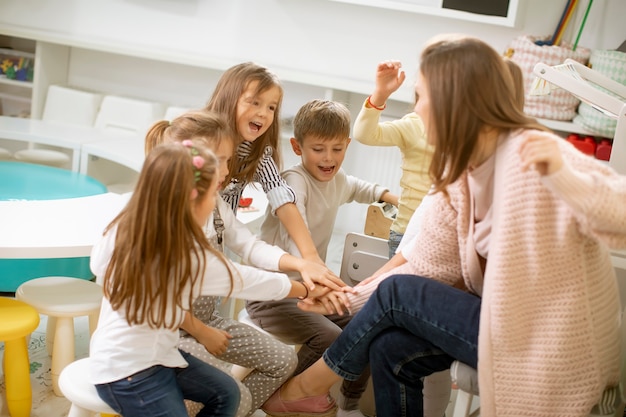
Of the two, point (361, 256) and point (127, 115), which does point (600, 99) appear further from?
point (127, 115)

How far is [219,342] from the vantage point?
1714 millimetres

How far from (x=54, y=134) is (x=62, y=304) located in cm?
172

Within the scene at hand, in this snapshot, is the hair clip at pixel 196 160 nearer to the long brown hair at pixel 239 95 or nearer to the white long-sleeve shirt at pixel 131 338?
the white long-sleeve shirt at pixel 131 338

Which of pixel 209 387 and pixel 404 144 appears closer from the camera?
pixel 209 387

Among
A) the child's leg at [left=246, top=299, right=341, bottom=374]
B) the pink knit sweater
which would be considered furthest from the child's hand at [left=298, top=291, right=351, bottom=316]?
the pink knit sweater

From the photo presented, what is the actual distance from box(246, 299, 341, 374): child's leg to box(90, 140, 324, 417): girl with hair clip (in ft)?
1.24


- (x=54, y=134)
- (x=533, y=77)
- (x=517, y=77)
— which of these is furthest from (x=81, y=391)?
(x=533, y=77)

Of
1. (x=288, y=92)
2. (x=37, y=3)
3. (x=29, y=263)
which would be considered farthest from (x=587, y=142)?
(x=37, y=3)

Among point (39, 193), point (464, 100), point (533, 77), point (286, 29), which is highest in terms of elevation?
point (286, 29)

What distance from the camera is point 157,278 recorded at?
1398mm

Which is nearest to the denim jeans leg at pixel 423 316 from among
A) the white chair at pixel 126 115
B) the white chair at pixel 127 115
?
the white chair at pixel 127 115

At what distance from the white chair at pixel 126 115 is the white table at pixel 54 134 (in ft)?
1.07

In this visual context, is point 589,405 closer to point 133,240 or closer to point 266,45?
point 133,240

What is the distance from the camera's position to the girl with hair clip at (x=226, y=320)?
1707 mm
